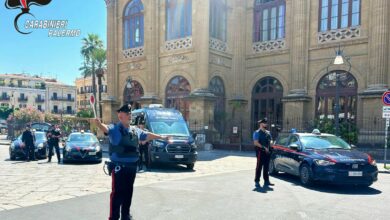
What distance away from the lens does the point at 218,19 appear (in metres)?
23.5

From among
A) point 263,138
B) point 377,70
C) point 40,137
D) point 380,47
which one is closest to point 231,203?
point 263,138

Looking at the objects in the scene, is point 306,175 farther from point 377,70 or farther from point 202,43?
point 202,43

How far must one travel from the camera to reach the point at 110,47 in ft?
93.2

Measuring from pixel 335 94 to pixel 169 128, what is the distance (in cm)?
1214

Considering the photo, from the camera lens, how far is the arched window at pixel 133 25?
86.1ft

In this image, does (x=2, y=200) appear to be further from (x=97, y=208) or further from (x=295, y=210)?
(x=295, y=210)

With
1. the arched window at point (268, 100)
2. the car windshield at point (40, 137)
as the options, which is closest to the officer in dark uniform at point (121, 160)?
the car windshield at point (40, 137)

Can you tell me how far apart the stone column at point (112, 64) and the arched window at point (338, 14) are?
A: 17129mm

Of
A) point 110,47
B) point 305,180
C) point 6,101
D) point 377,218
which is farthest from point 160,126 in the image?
point 6,101

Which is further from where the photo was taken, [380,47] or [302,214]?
[380,47]

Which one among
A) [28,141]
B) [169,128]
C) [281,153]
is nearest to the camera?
[281,153]

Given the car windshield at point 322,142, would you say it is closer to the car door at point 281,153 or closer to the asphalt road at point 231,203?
the car door at point 281,153

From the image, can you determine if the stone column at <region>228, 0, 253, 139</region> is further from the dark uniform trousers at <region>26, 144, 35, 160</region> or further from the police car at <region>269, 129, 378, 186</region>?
the dark uniform trousers at <region>26, 144, 35, 160</region>

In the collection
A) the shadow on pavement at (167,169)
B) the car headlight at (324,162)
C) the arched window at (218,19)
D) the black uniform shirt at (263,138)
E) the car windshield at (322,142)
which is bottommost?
the shadow on pavement at (167,169)
